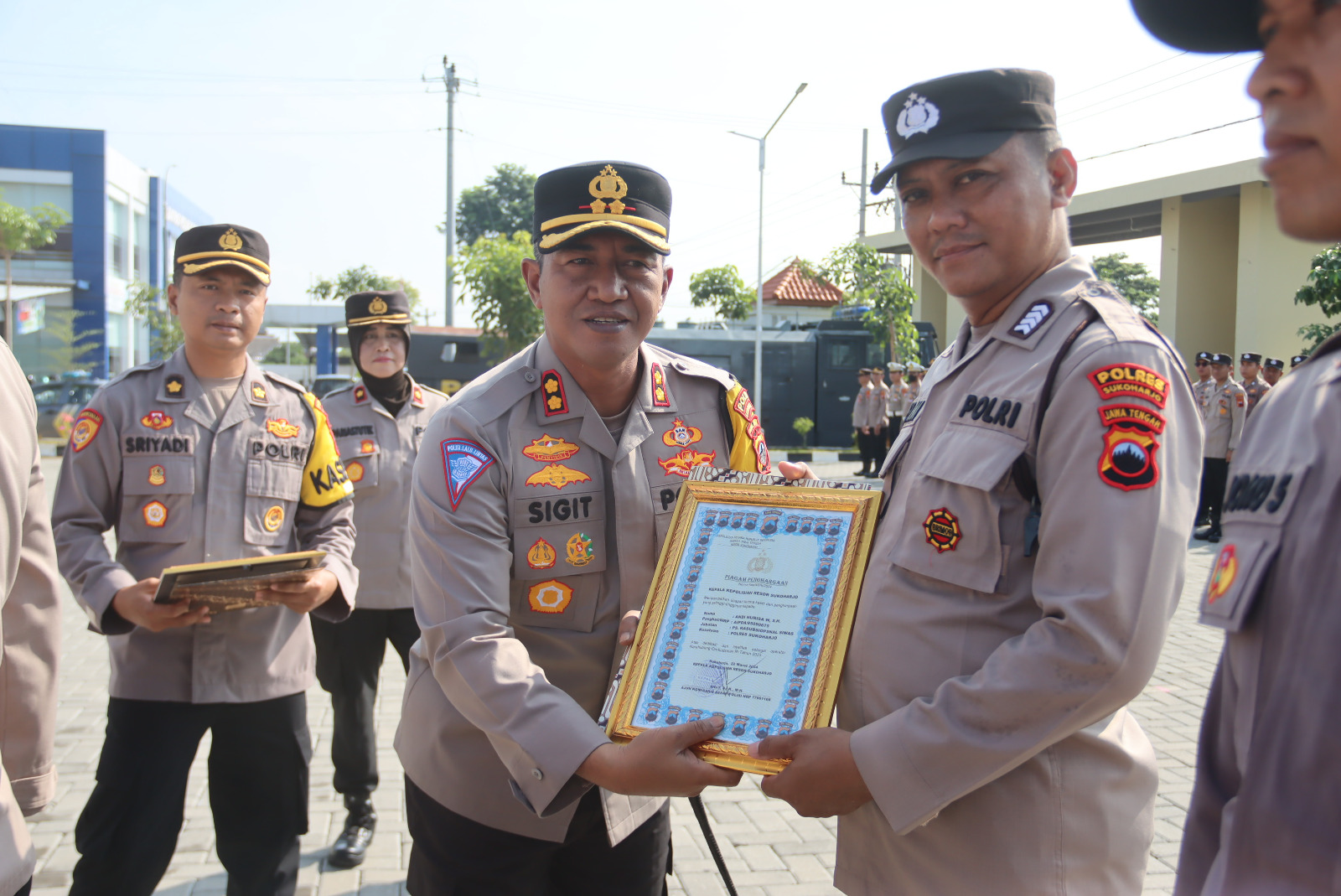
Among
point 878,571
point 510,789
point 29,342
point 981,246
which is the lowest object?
point 510,789

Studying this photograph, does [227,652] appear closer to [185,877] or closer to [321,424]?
[321,424]

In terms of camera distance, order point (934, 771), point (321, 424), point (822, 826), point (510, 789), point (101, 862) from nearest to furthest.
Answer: point (934, 771) → point (510, 789) → point (101, 862) → point (321, 424) → point (822, 826)

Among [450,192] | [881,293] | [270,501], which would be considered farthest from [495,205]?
[270,501]

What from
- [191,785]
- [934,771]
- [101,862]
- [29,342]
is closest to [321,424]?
[101,862]

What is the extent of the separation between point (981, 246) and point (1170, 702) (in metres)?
5.07

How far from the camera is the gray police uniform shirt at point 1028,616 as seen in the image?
1480mm

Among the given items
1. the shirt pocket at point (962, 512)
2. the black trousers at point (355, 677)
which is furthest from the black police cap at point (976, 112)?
the black trousers at point (355, 677)

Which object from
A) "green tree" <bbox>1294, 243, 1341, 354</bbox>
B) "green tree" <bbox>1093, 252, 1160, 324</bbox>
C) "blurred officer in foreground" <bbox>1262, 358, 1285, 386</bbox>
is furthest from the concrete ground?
"green tree" <bbox>1093, 252, 1160, 324</bbox>

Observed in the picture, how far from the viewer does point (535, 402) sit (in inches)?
90.0

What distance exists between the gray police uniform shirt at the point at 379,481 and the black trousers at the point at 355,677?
0.09m

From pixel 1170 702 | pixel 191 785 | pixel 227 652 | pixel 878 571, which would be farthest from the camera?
pixel 1170 702

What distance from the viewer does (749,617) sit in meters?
1.90

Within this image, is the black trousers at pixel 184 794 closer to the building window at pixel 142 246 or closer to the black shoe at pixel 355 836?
the black shoe at pixel 355 836

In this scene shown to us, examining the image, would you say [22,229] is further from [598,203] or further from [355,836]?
[598,203]
